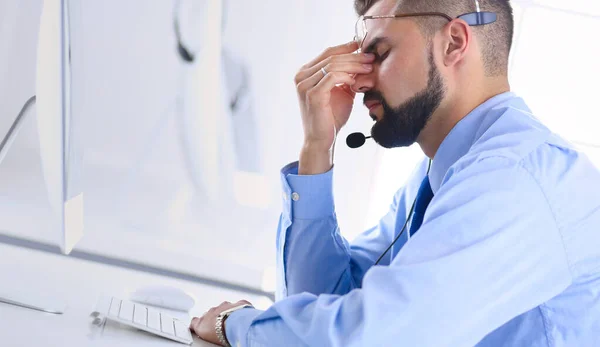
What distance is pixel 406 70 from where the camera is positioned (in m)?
Result: 1.21

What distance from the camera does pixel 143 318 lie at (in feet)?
3.66

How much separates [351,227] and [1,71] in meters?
1.04

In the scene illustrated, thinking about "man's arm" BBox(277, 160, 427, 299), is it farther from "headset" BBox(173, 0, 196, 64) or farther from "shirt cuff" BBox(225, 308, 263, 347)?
"headset" BBox(173, 0, 196, 64)

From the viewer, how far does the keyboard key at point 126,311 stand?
3.56 ft

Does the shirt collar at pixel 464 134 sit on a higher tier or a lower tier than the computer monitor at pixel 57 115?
lower

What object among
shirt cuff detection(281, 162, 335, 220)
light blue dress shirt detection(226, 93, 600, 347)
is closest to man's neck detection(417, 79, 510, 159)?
light blue dress shirt detection(226, 93, 600, 347)

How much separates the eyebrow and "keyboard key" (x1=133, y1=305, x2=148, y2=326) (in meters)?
0.62

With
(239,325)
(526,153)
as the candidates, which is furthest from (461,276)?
(239,325)

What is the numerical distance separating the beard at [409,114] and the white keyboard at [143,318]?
0.50m

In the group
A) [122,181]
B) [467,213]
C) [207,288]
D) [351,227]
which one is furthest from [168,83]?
[467,213]

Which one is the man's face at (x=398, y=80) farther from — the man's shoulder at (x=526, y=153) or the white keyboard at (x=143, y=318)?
the white keyboard at (x=143, y=318)

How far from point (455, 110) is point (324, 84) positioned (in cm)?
26

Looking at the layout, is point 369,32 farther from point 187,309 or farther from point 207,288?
point 207,288

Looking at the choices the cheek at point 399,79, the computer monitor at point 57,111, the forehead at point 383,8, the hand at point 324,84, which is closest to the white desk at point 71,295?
the computer monitor at point 57,111
